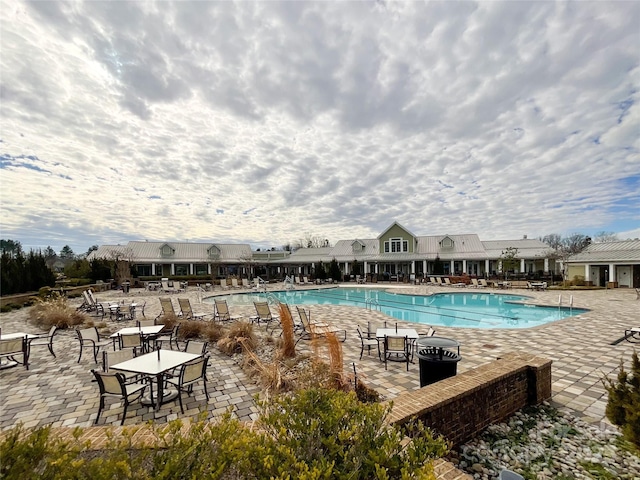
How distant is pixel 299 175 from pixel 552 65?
16878 mm

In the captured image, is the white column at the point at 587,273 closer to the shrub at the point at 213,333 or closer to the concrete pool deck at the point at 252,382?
the concrete pool deck at the point at 252,382

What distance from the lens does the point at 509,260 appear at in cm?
2994

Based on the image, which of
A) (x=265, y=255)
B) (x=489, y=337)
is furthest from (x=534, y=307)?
(x=265, y=255)

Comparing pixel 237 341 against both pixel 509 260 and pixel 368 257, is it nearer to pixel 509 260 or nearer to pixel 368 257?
pixel 368 257

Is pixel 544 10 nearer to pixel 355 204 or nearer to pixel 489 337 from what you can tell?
pixel 489 337

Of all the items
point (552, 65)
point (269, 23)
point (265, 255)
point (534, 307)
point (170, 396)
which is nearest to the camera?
point (170, 396)

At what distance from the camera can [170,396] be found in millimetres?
4941

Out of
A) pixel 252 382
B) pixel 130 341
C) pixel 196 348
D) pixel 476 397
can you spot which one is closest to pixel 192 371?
pixel 196 348

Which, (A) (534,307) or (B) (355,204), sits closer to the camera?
(A) (534,307)

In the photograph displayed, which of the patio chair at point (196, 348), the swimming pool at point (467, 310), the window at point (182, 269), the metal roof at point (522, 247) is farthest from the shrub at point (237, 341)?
the window at point (182, 269)

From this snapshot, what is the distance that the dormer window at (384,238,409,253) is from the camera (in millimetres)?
36062

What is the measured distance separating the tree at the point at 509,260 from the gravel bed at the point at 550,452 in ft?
98.8

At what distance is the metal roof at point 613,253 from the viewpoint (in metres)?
24.1

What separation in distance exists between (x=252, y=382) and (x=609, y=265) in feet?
109
